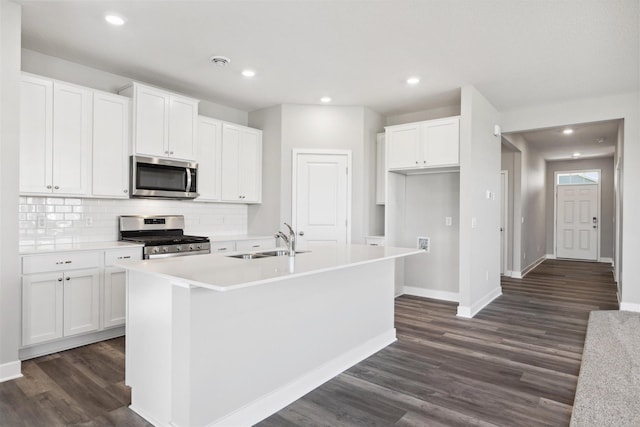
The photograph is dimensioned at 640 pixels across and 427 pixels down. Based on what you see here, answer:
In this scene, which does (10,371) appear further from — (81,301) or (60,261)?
(60,261)

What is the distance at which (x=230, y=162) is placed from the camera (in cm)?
510

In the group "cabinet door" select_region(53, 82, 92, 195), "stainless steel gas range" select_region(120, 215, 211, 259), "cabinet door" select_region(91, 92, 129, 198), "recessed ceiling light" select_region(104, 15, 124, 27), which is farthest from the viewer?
"stainless steel gas range" select_region(120, 215, 211, 259)

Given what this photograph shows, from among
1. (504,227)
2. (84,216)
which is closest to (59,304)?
(84,216)

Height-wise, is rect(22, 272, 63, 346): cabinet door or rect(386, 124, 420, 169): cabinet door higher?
rect(386, 124, 420, 169): cabinet door

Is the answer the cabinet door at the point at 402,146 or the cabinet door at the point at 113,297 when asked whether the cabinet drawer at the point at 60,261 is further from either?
the cabinet door at the point at 402,146

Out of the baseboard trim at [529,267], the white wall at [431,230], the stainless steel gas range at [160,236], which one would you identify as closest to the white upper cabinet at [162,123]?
the stainless steel gas range at [160,236]

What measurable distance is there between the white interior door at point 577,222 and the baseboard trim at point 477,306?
6048 millimetres

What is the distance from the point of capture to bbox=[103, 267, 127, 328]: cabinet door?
3533mm

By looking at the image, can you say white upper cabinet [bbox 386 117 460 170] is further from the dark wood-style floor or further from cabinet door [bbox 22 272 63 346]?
cabinet door [bbox 22 272 63 346]

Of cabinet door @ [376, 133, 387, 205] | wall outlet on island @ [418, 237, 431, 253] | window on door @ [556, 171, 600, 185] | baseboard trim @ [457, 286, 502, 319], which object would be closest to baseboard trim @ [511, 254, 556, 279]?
window on door @ [556, 171, 600, 185]

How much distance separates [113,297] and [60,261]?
568mm

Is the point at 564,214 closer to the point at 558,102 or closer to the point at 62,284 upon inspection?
the point at 558,102

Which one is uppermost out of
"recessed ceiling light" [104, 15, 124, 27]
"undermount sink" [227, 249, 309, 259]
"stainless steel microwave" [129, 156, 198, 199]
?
"recessed ceiling light" [104, 15, 124, 27]

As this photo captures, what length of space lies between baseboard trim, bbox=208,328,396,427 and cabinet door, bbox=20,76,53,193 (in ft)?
8.72
